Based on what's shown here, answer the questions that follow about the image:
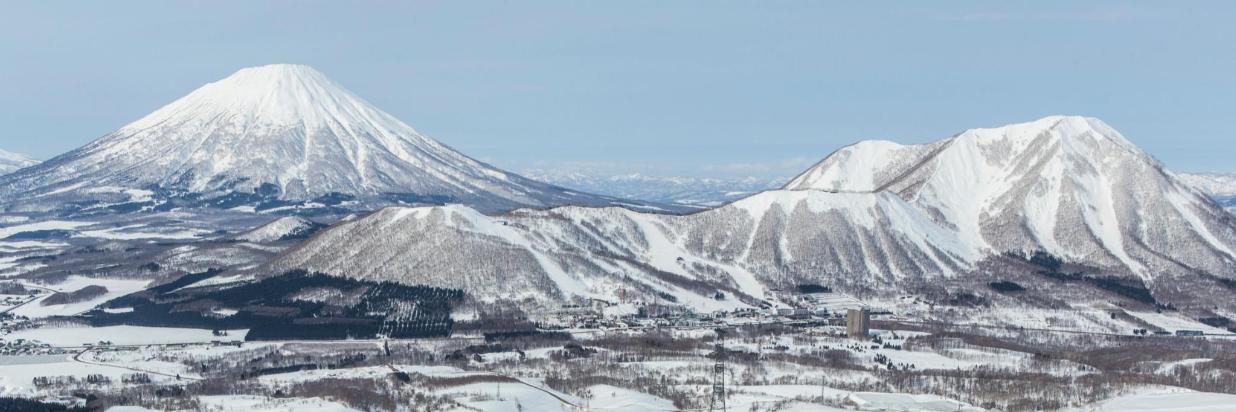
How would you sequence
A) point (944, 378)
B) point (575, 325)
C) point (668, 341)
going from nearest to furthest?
point (944, 378) → point (668, 341) → point (575, 325)

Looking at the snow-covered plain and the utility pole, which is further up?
the snow-covered plain

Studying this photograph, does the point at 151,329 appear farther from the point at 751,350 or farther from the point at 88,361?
the point at 751,350

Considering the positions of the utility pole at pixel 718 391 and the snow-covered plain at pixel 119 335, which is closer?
the utility pole at pixel 718 391

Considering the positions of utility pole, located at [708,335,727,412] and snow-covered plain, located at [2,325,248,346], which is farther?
snow-covered plain, located at [2,325,248,346]

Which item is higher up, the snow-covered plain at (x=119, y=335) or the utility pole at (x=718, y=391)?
the snow-covered plain at (x=119, y=335)

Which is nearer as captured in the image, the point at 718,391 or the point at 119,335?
the point at 718,391

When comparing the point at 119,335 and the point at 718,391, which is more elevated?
the point at 119,335

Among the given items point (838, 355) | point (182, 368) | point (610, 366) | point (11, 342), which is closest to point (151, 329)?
point (11, 342)

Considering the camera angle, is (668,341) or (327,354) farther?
(668,341)

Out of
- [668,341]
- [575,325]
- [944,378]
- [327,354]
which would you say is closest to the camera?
[944,378]

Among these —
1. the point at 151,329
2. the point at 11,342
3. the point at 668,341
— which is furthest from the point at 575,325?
the point at 11,342
